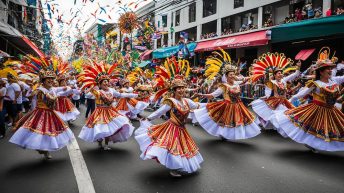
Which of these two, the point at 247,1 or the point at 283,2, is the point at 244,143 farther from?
→ the point at 247,1

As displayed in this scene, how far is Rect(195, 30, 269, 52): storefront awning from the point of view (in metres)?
17.5

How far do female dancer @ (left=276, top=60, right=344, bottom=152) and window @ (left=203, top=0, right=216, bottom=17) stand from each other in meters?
21.3

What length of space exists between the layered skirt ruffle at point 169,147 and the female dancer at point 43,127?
1699 mm

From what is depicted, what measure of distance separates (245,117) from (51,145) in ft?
15.2

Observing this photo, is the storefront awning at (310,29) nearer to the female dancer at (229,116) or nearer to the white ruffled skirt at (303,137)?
the female dancer at (229,116)

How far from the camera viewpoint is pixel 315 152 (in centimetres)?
664

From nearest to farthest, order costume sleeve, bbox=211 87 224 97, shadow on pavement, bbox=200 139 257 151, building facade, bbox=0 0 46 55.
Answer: shadow on pavement, bbox=200 139 257 151
costume sleeve, bbox=211 87 224 97
building facade, bbox=0 0 46 55

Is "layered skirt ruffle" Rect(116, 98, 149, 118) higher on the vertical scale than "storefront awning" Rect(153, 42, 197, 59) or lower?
lower

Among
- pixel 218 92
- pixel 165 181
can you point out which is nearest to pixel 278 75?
pixel 218 92

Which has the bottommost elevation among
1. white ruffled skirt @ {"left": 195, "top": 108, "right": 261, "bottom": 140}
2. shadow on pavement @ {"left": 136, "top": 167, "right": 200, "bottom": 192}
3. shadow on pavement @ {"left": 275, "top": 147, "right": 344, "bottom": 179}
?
shadow on pavement @ {"left": 136, "top": 167, "right": 200, "bottom": 192}

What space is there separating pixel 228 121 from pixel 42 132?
434 cm

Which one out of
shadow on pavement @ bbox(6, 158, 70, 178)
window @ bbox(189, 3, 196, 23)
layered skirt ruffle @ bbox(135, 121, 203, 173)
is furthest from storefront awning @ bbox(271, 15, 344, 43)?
window @ bbox(189, 3, 196, 23)

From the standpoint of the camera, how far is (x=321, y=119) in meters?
6.41

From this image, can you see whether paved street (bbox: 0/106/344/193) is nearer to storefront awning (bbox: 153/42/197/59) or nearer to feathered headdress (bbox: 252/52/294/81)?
feathered headdress (bbox: 252/52/294/81)
